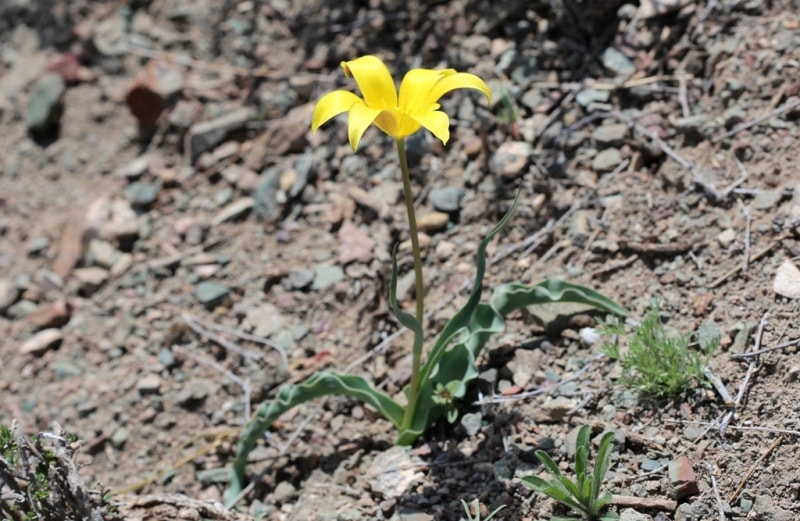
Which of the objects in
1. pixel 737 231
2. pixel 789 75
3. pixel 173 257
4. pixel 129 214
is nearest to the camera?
pixel 737 231

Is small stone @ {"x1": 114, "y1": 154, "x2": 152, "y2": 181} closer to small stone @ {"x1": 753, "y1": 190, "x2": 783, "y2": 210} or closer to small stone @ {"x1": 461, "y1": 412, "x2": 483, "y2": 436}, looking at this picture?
small stone @ {"x1": 461, "y1": 412, "x2": 483, "y2": 436}

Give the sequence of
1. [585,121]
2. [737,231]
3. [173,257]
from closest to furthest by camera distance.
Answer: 1. [737,231]
2. [585,121]
3. [173,257]

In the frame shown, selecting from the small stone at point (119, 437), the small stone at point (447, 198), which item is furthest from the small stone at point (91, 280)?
the small stone at point (447, 198)

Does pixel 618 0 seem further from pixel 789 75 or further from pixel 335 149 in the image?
pixel 335 149

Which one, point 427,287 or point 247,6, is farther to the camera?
point 247,6

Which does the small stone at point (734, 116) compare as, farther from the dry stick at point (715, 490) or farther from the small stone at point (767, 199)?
the dry stick at point (715, 490)

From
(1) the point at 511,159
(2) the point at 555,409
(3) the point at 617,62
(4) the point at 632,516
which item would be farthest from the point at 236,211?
(4) the point at 632,516

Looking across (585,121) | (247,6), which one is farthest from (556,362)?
(247,6)
